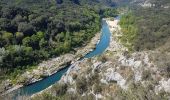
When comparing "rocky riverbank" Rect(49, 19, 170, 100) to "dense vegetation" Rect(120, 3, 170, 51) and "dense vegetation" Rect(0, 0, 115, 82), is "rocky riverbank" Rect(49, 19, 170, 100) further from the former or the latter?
"dense vegetation" Rect(120, 3, 170, 51)

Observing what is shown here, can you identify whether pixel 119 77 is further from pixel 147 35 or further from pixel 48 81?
pixel 147 35

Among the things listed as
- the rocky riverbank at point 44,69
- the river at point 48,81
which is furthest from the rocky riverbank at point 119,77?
the rocky riverbank at point 44,69

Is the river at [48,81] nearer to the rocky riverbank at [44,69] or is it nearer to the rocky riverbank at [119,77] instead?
the rocky riverbank at [44,69]

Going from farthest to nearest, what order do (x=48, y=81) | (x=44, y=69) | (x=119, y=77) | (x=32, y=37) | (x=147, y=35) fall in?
(x=147, y=35)
(x=32, y=37)
(x=44, y=69)
(x=48, y=81)
(x=119, y=77)

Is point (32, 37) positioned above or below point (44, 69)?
above

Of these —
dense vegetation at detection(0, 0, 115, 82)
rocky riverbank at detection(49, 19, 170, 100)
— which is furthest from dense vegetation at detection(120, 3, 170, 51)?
rocky riverbank at detection(49, 19, 170, 100)

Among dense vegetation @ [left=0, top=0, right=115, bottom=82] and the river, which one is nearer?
the river

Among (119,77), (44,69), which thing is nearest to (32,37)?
(44,69)

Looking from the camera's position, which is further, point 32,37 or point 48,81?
point 32,37

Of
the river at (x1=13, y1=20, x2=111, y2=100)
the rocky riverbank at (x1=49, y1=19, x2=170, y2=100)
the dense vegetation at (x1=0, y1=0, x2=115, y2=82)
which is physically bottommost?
the river at (x1=13, y1=20, x2=111, y2=100)
